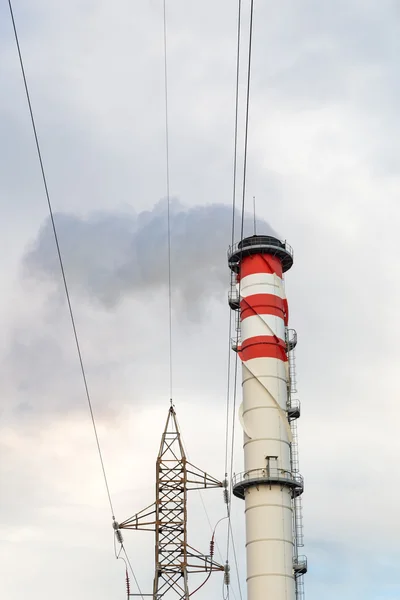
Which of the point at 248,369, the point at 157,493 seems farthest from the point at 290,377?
the point at 157,493

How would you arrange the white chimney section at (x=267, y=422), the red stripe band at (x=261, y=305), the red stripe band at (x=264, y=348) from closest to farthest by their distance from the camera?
the white chimney section at (x=267, y=422) < the red stripe band at (x=264, y=348) < the red stripe band at (x=261, y=305)

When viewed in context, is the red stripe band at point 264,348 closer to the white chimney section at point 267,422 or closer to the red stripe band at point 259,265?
the white chimney section at point 267,422

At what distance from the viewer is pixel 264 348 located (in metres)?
58.4

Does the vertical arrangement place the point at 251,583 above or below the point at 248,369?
below

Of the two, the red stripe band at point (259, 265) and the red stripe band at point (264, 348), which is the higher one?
the red stripe band at point (259, 265)

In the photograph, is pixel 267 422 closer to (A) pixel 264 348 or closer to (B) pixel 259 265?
(A) pixel 264 348

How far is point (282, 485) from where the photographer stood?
55.5 m

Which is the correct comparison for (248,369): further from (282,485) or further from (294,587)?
(294,587)

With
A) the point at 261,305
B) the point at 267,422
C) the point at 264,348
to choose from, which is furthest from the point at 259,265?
the point at 267,422

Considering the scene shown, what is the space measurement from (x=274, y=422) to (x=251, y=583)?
29.2 ft

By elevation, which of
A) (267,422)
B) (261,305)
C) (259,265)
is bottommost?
(267,422)

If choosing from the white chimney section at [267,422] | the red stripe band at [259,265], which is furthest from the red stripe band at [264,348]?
the red stripe band at [259,265]

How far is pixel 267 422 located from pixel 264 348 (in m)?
4.47

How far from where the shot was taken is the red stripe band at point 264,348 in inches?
2298
